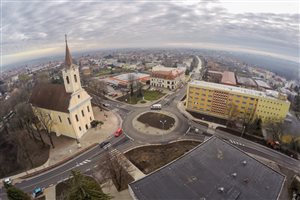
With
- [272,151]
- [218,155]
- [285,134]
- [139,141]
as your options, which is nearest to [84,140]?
[139,141]

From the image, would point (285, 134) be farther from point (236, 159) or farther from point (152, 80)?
point (152, 80)

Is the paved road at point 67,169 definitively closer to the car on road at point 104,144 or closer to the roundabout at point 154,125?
the car on road at point 104,144

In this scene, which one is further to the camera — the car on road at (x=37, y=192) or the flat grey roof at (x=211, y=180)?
the car on road at (x=37, y=192)

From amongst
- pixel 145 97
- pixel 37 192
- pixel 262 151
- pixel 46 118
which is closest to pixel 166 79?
pixel 145 97

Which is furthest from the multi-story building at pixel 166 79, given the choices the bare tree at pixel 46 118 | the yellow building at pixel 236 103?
the bare tree at pixel 46 118

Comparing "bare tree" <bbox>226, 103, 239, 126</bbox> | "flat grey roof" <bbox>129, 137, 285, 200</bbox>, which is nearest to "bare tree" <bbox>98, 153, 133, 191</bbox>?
"flat grey roof" <bbox>129, 137, 285, 200</bbox>

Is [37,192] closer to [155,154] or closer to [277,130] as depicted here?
[155,154]

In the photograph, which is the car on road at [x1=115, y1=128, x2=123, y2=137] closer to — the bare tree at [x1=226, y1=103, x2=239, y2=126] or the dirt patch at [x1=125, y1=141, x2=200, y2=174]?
the dirt patch at [x1=125, y1=141, x2=200, y2=174]

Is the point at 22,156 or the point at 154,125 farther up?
the point at 154,125
